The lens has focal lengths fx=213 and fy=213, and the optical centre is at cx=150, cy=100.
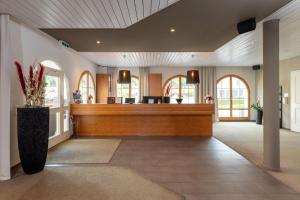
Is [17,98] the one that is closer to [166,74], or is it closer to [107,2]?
[107,2]

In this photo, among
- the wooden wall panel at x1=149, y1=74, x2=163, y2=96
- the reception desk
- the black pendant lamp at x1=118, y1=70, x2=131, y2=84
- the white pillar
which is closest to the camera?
the white pillar

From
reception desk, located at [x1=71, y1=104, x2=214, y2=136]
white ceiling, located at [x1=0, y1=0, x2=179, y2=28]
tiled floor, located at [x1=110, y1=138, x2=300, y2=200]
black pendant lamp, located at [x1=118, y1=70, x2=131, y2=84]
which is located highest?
white ceiling, located at [x1=0, y1=0, x2=179, y2=28]

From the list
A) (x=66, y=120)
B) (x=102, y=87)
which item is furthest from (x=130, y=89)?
(x=66, y=120)

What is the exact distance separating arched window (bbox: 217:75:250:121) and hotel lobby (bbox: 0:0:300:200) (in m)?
3.12

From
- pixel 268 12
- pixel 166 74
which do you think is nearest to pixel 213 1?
pixel 268 12

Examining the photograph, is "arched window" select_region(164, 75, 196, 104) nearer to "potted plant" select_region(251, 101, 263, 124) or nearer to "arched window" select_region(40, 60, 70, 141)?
"potted plant" select_region(251, 101, 263, 124)

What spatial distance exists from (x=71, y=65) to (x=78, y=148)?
289 cm

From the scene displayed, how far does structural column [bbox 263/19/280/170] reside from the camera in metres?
3.82

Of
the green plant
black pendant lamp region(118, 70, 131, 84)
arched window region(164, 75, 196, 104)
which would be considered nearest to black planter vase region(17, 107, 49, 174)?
black pendant lamp region(118, 70, 131, 84)

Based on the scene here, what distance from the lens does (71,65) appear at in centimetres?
688

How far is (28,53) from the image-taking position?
14.6 feet

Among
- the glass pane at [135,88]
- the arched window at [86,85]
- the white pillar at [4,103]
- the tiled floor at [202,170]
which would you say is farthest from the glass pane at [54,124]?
the glass pane at [135,88]

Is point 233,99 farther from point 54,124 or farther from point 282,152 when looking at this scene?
point 54,124

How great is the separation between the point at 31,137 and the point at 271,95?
4209mm
